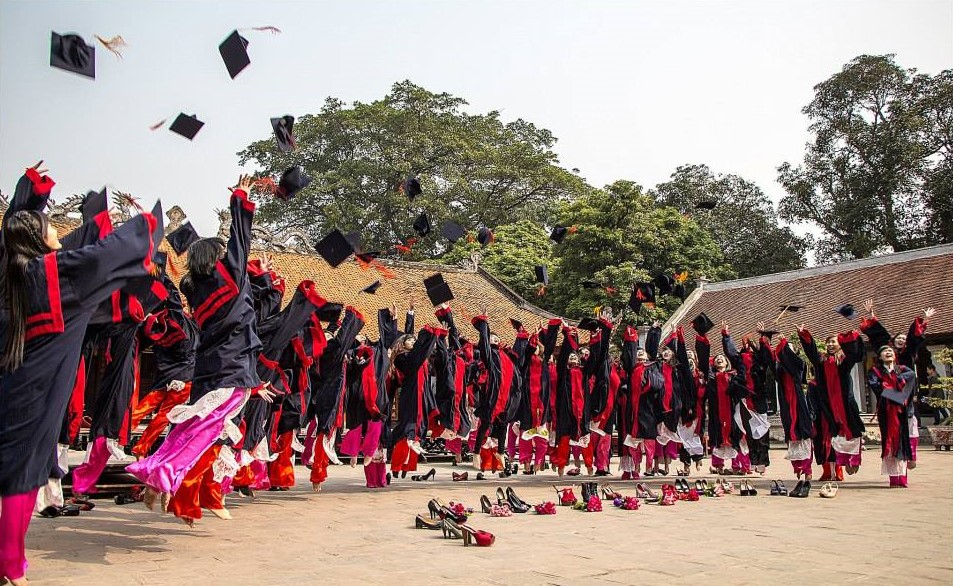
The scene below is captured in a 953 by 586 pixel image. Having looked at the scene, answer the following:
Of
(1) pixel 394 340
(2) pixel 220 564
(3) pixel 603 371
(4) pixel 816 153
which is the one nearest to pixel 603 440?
(3) pixel 603 371

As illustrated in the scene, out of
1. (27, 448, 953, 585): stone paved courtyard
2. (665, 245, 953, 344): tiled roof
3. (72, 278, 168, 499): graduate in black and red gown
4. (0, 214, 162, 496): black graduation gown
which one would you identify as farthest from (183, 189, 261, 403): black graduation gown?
(665, 245, 953, 344): tiled roof

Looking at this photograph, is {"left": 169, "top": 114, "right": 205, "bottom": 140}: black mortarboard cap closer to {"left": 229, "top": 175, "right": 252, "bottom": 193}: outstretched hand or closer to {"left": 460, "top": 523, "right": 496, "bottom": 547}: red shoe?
{"left": 229, "top": 175, "right": 252, "bottom": 193}: outstretched hand

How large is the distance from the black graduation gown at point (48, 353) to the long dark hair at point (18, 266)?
5cm

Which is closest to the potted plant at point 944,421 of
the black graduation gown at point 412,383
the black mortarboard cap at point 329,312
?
the black graduation gown at point 412,383

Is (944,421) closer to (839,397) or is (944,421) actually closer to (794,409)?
(794,409)

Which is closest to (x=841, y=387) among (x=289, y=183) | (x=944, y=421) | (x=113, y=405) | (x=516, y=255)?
(x=289, y=183)

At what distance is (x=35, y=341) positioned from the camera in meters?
4.34

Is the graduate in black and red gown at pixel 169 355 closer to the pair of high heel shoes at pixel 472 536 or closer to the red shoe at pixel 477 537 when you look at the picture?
the pair of high heel shoes at pixel 472 536

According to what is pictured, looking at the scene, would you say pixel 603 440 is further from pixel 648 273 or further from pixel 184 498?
pixel 648 273

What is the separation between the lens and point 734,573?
4.73m

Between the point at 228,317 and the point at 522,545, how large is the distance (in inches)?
115

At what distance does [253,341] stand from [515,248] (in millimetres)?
30348

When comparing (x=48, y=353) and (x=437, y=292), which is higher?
(x=437, y=292)

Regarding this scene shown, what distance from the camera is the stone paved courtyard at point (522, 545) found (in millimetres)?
4695
